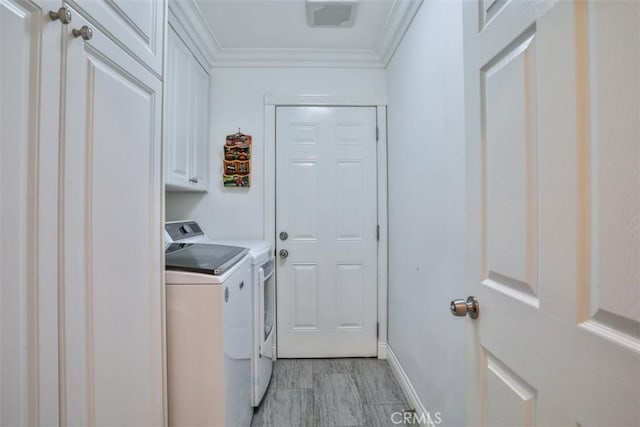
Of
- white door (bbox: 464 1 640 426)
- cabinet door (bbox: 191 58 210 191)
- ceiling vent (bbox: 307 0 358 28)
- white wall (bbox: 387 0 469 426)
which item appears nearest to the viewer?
white door (bbox: 464 1 640 426)

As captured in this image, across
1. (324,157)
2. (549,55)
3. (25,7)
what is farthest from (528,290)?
(324,157)

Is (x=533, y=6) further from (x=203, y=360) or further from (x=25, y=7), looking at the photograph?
(x=203, y=360)

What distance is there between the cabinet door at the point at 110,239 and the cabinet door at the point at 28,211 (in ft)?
0.13

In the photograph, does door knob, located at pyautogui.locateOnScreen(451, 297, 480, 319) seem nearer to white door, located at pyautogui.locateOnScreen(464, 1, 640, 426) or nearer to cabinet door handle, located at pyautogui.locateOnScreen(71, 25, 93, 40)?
white door, located at pyautogui.locateOnScreen(464, 1, 640, 426)

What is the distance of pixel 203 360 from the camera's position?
1223mm

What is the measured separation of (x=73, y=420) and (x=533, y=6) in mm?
1346

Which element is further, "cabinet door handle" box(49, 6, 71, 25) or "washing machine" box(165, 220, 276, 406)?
"washing machine" box(165, 220, 276, 406)

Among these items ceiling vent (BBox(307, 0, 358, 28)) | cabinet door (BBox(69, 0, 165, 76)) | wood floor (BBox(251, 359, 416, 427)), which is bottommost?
wood floor (BBox(251, 359, 416, 427))

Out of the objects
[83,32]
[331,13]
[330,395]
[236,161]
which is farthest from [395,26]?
[330,395]

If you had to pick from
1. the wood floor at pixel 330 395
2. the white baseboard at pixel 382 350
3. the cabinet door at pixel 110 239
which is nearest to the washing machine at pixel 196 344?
the cabinet door at pixel 110 239

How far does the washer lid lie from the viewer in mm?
1232

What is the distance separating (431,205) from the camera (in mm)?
1584

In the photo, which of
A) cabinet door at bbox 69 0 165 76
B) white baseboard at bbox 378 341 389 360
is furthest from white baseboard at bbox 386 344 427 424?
cabinet door at bbox 69 0 165 76

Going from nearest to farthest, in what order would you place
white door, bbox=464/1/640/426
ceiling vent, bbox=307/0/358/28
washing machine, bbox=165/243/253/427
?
white door, bbox=464/1/640/426
washing machine, bbox=165/243/253/427
ceiling vent, bbox=307/0/358/28
